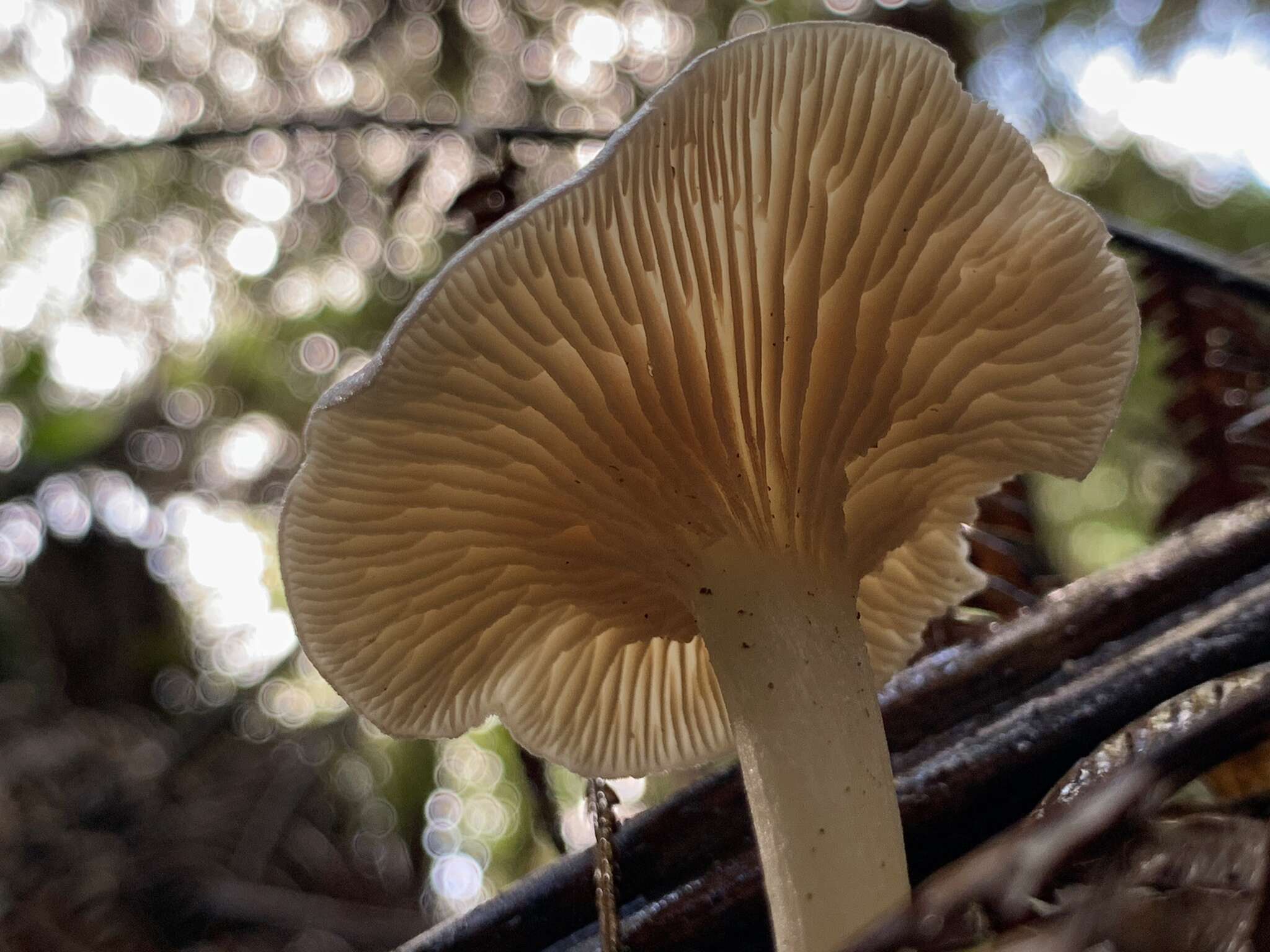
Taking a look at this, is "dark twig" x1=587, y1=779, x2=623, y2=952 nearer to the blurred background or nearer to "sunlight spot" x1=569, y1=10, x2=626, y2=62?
the blurred background

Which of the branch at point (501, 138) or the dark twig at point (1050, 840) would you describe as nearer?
the dark twig at point (1050, 840)

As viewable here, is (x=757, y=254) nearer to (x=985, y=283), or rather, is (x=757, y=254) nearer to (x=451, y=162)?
(x=985, y=283)

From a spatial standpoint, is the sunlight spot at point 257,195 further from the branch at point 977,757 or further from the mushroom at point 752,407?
the branch at point 977,757

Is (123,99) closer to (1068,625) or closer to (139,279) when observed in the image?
(139,279)

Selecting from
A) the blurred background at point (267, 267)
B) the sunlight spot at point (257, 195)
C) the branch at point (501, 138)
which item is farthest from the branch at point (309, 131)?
the sunlight spot at point (257, 195)

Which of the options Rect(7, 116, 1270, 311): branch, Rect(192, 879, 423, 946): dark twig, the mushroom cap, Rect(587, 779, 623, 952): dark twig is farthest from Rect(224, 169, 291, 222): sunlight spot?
Rect(587, 779, 623, 952): dark twig

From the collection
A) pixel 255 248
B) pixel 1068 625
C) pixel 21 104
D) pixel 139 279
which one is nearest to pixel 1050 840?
pixel 1068 625
